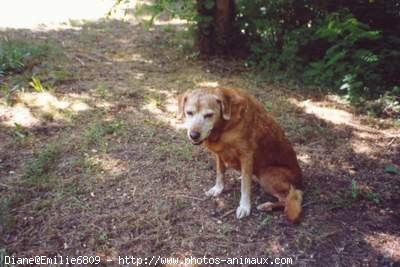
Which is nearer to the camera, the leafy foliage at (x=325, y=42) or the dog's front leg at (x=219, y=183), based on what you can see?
the dog's front leg at (x=219, y=183)

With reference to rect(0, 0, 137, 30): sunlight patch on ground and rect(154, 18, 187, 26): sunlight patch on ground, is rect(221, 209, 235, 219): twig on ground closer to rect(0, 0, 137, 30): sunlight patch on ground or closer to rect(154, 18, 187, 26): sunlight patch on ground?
rect(0, 0, 137, 30): sunlight patch on ground

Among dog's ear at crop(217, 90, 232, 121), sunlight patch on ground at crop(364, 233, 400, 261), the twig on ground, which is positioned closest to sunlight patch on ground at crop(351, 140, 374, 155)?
sunlight patch on ground at crop(364, 233, 400, 261)

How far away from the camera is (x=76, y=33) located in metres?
9.10

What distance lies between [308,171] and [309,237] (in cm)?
114

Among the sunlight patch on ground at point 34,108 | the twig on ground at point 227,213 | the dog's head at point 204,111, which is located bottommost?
the twig on ground at point 227,213

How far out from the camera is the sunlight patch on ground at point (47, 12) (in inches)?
375

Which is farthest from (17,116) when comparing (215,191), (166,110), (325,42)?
(325,42)

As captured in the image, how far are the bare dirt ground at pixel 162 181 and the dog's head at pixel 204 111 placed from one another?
0.90 m

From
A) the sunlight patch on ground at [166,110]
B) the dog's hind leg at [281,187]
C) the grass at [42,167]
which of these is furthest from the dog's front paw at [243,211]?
the grass at [42,167]

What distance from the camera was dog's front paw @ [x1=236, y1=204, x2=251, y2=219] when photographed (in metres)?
3.77

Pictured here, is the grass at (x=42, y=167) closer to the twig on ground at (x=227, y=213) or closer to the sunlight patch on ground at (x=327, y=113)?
the twig on ground at (x=227, y=213)

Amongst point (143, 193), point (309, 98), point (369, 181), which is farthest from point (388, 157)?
point (143, 193)

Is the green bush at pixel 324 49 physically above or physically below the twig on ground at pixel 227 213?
above

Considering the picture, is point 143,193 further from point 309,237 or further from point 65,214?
point 309,237
